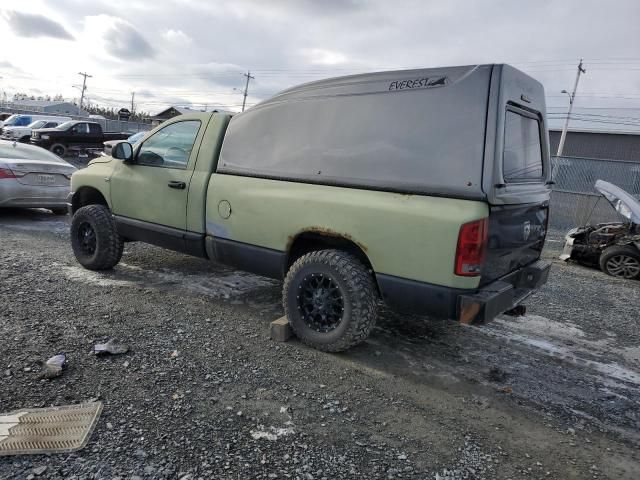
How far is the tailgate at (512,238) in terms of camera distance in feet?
10.3

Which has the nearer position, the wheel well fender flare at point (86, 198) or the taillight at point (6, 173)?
the wheel well fender flare at point (86, 198)

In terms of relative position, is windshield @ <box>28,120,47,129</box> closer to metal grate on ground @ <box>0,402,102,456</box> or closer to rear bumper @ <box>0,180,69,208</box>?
rear bumper @ <box>0,180,69,208</box>

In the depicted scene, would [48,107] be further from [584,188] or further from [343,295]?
[343,295]

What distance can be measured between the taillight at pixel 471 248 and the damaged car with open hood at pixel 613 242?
5.40m

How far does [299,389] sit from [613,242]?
6.89 meters

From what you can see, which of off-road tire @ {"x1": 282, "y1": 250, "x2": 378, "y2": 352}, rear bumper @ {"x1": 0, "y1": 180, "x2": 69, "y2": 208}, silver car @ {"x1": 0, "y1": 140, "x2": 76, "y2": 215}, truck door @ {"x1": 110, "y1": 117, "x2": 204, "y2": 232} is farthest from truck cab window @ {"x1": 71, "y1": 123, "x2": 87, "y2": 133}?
off-road tire @ {"x1": 282, "y1": 250, "x2": 378, "y2": 352}

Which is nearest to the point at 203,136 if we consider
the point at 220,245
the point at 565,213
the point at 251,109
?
the point at 251,109

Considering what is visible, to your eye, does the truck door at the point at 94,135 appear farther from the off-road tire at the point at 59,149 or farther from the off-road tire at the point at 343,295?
the off-road tire at the point at 343,295

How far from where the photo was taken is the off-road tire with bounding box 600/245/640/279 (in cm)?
734

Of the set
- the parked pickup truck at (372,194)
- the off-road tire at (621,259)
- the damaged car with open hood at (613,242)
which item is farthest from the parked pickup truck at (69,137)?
the off-road tire at (621,259)

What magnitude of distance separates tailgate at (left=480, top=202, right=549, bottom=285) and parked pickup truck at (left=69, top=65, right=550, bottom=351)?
2 centimetres

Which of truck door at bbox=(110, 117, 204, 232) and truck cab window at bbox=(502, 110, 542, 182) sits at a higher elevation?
truck cab window at bbox=(502, 110, 542, 182)

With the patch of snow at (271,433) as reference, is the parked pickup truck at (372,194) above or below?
above

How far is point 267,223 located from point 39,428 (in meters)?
2.14
